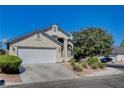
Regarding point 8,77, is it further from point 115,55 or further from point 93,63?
point 115,55

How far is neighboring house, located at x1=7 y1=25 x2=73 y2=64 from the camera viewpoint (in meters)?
29.1

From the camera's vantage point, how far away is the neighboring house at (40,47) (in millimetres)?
29078

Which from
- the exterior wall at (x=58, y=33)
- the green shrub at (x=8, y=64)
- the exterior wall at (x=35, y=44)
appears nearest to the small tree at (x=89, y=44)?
the exterior wall at (x=58, y=33)

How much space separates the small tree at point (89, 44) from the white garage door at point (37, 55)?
7.30 meters

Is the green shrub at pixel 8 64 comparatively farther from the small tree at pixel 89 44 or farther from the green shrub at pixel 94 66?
the small tree at pixel 89 44

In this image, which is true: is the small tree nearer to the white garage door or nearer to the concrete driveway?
the white garage door

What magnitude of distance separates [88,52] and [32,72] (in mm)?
16358

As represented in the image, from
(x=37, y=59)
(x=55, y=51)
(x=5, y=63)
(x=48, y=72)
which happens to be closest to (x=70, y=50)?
(x=55, y=51)

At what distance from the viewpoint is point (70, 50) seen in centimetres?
3734

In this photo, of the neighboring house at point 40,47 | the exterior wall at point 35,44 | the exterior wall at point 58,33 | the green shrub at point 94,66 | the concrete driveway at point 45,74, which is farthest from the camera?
the exterior wall at point 58,33

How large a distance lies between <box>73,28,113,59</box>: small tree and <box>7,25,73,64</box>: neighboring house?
4.18 m

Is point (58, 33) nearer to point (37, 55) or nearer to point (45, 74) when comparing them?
point (37, 55)

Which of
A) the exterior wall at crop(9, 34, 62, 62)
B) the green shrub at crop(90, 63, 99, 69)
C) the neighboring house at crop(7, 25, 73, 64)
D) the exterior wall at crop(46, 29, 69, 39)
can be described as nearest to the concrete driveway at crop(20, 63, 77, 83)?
the green shrub at crop(90, 63, 99, 69)

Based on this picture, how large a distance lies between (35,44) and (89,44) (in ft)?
36.0
